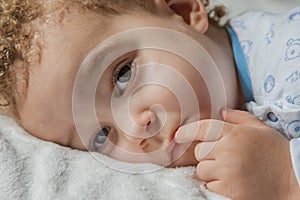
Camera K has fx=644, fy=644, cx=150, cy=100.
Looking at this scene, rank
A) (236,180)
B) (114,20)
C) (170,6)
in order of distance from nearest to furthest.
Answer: (236,180)
(114,20)
(170,6)

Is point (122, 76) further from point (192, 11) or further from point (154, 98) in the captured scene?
point (192, 11)

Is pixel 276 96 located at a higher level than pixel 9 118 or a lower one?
higher

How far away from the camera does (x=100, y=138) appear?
0.96 metres

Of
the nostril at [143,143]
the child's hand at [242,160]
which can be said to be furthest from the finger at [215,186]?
the nostril at [143,143]

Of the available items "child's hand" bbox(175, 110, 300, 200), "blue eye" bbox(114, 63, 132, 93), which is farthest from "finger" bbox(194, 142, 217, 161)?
"blue eye" bbox(114, 63, 132, 93)

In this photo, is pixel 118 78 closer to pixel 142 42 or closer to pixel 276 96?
pixel 142 42

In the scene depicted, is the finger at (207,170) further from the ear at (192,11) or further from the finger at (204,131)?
the ear at (192,11)

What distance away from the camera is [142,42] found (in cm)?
94

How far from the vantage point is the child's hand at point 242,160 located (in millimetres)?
843

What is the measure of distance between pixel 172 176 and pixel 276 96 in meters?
0.22

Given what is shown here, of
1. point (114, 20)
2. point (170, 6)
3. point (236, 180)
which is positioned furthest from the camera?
point (170, 6)

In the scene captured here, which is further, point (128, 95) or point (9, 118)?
point (9, 118)

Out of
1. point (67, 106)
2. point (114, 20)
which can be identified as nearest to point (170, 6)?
point (114, 20)

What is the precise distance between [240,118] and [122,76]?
0.59 ft
